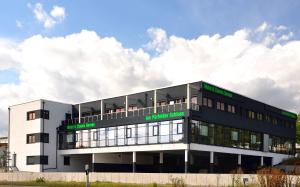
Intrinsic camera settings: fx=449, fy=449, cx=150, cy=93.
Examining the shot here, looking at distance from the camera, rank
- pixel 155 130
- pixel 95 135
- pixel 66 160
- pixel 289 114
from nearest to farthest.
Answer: pixel 155 130
pixel 95 135
pixel 66 160
pixel 289 114

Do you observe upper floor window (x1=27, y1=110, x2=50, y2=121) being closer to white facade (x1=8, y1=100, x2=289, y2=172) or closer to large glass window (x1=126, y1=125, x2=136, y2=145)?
white facade (x1=8, y1=100, x2=289, y2=172)

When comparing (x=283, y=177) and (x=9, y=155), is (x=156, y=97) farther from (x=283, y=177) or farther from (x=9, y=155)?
(x=283, y=177)

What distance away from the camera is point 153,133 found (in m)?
50.4

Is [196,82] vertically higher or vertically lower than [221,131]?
higher

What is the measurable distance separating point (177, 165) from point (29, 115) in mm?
21326

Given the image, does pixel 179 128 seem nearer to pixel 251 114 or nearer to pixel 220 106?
pixel 220 106

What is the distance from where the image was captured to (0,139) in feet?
300

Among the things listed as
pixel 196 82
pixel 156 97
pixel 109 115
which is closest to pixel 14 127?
pixel 109 115

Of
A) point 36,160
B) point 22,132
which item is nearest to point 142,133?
point 36,160

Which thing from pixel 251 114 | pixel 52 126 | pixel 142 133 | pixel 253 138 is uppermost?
pixel 251 114

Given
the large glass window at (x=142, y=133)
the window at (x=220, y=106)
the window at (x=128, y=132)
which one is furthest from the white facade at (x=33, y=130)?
the window at (x=220, y=106)

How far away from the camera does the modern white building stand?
49438 mm

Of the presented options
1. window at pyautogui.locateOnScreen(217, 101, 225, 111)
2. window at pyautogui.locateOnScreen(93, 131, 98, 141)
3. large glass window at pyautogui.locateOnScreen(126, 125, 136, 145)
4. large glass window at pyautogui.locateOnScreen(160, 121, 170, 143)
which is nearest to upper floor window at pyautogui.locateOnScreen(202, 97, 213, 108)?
window at pyautogui.locateOnScreen(217, 101, 225, 111)

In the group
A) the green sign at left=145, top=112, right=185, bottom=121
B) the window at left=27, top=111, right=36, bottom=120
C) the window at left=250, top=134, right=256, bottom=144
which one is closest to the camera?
the green sign at left=145, top=112, right=185, bottom=121
